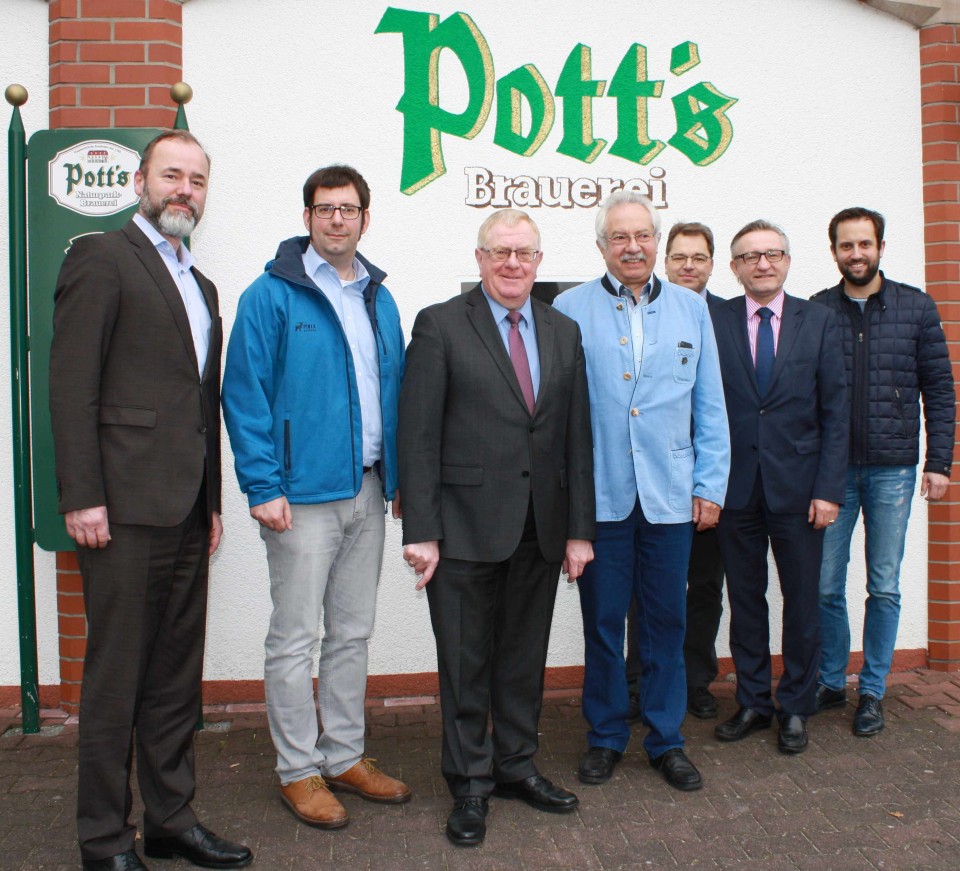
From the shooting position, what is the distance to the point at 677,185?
4.83m

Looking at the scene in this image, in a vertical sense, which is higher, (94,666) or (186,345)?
(186,345)

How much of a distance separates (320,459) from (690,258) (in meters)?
2.18

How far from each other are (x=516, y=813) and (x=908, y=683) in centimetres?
258

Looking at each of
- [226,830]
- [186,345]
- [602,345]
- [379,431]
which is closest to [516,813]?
[226,830]

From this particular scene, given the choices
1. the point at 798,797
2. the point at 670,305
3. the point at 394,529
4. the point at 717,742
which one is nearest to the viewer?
the point at 798,797

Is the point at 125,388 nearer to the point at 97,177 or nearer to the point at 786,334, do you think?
the point at 97,177

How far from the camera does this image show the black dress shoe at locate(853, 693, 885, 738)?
13.2 ft

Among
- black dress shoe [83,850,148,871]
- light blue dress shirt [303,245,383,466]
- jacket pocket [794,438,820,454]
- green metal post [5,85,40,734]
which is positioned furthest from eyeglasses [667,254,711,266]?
black dress shoe [83,850,148,871]

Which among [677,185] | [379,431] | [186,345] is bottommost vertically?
[379,431]

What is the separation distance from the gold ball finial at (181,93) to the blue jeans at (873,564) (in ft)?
11.4

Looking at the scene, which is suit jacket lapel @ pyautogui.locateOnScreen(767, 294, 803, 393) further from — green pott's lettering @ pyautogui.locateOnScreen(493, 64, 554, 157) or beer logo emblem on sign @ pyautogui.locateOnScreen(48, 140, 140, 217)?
beer logo emblem on sign @ pyautogui.locateOnScreen(48, 140, 140, 217)

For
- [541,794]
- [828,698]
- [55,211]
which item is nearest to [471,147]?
[55,211]

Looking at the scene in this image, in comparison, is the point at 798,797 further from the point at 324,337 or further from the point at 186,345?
the point at 186,345

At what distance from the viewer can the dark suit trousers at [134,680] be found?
2.78 meters
